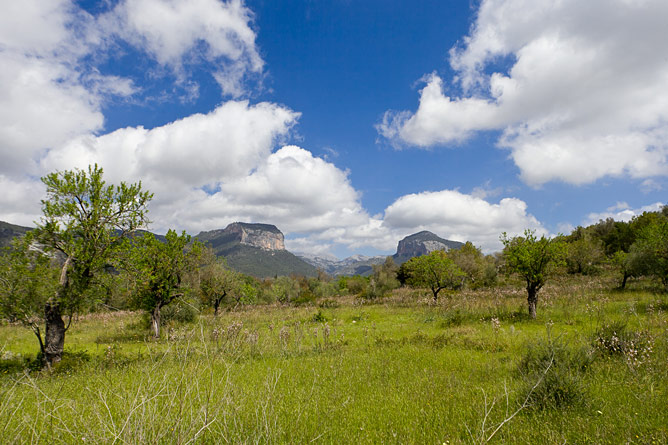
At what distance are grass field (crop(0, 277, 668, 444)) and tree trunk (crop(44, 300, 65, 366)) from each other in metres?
0.61

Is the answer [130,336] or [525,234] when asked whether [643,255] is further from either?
[130,336]

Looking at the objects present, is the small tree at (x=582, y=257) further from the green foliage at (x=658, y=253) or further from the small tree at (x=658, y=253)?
the green foliage at (x=658, y=253)

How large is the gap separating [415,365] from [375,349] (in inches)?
120

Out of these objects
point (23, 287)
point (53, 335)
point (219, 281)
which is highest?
point (23, 287)

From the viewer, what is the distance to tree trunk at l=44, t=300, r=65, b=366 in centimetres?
1178

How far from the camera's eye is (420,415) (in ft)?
19.0

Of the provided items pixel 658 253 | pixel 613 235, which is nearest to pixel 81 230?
pixel 658 253

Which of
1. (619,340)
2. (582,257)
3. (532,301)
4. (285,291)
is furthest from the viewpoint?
(285,291)

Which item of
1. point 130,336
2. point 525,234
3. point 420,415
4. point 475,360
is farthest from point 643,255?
point 130,336

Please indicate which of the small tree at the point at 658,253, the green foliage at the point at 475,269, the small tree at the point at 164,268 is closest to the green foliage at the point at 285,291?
the green foliage at the point at 475,269

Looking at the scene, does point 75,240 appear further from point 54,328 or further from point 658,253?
point 658,253

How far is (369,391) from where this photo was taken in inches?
291

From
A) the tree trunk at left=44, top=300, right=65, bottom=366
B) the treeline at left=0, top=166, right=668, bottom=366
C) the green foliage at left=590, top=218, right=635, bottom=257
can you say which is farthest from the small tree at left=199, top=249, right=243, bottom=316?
the green foliage at left=590, top=218, right=635, bottom=257

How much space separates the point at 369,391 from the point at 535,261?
14550mm
